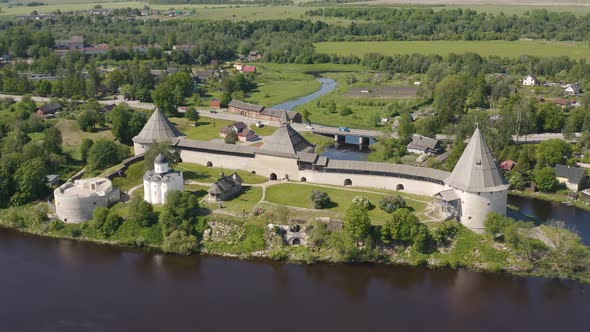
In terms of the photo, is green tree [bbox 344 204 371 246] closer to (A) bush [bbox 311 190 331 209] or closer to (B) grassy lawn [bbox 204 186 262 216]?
(A) bush [bbox 311 190 331 209]

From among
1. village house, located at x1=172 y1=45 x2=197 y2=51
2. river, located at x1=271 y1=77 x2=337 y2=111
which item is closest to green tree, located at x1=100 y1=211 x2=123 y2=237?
river, located at x1=271 y1=77 x2=337 y2=111

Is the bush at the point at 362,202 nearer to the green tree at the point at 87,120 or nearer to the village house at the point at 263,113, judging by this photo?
the village house at the point at 263,113

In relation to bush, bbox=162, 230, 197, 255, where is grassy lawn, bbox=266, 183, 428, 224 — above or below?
above

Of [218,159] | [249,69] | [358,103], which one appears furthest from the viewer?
[249,69]

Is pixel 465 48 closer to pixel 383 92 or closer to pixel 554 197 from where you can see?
pixel 383 92

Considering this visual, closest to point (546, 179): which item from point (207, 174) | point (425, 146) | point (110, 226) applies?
point (425, 146)

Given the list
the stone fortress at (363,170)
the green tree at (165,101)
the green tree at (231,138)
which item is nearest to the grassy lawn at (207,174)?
the stone fortress at (363,170)

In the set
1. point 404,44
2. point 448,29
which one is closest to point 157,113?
point 404,44
